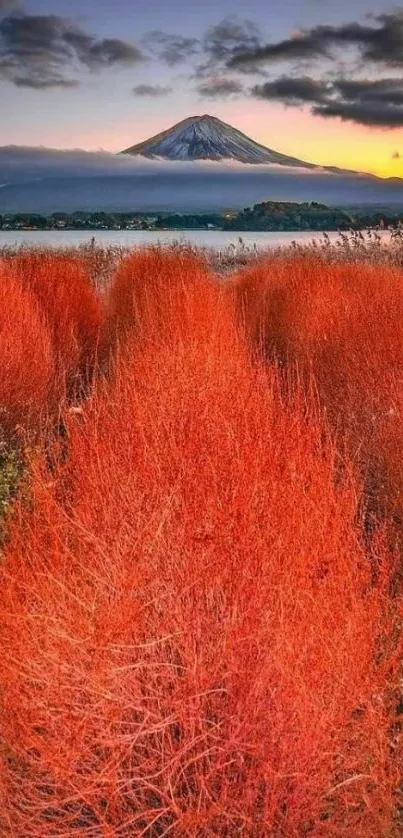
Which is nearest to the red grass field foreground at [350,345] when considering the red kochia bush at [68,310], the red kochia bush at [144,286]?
the red kochia bush at [144,286]

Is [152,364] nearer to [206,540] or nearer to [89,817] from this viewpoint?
[206,540]

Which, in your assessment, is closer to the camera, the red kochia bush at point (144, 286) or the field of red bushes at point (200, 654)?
the field of red bushes at point (200, 654)

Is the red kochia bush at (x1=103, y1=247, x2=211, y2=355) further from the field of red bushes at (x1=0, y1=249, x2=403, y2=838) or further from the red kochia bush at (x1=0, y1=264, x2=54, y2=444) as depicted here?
the field of red bushes at (x1=0, y1=249, x2=403, y2=838)

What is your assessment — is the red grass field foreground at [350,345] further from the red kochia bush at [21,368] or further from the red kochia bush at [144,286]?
the red kochia bush at [21,368]

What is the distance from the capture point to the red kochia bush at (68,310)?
34.8 feet

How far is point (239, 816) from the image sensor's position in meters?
2.82

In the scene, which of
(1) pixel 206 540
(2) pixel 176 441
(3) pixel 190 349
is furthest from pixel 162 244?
(1) pixel 206 540

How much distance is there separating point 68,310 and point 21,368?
3.33 m

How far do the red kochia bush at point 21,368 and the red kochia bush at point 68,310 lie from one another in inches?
40.6

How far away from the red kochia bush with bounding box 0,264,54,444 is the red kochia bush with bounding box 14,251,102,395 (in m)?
1.03

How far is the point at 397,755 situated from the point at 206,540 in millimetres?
1190

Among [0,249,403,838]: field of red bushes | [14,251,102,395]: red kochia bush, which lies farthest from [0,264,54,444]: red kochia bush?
[0,249,403,838]: field of red bushes

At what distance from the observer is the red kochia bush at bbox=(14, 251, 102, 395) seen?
10.6 metres

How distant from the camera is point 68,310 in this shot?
37.9ft
